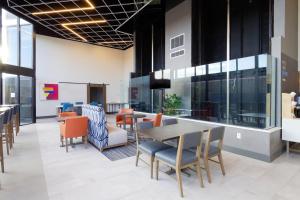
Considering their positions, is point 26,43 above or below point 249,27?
above

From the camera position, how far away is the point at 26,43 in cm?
778

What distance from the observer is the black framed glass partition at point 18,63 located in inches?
257

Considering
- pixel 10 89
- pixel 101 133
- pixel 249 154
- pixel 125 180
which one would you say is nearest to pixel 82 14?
pixel 10 89

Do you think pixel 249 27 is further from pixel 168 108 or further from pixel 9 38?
pixel 9 38

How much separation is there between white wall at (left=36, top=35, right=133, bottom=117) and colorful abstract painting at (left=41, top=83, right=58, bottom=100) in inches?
8.7

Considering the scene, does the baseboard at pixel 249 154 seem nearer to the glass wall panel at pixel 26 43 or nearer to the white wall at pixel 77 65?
the white wall at pixel 77 65

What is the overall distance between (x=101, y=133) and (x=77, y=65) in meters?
7.90

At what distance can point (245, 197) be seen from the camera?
2.24 metres

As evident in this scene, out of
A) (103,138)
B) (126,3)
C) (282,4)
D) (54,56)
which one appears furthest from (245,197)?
(54,56)

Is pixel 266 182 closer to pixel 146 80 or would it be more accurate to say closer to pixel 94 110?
pixel 94 110

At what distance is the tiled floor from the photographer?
2316mm

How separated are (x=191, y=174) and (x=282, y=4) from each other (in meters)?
4.05

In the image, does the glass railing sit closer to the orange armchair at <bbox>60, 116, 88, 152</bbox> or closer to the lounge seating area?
the lounge seating area

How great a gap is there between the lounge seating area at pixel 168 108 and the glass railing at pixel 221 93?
1.1 inches
